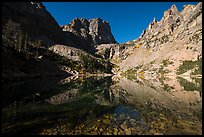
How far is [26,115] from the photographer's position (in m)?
19.8

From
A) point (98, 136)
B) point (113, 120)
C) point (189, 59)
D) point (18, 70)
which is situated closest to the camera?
point (98, 136)

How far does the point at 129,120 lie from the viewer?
19172 millimetres

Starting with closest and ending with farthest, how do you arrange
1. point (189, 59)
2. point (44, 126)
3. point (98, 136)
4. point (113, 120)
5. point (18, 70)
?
point (98, 136) → point (44, 126) → point (113, 120) → point (18, 70) → point (189, 59)

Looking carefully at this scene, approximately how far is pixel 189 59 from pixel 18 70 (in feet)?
548

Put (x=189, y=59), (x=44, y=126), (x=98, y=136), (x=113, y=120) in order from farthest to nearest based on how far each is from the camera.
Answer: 1. (x=189, y=59)
2. (x=113, y=120)
3. (x=44, y=126)
4. (x=98, y=136)

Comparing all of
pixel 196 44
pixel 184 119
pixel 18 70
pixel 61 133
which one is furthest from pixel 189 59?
pixel 61 133

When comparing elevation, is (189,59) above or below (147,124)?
above

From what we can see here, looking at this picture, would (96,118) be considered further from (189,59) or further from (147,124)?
(189,59)

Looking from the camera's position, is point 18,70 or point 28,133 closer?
point 28,133

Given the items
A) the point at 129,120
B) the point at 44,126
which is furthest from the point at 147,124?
the point at 44,126

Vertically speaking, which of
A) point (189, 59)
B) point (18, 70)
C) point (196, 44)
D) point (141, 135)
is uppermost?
point (196, 44)

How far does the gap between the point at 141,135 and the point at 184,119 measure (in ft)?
27.8

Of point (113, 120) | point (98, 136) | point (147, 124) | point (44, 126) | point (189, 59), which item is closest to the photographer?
point (98, 136)

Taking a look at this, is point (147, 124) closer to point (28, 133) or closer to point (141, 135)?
point (141, 135)
